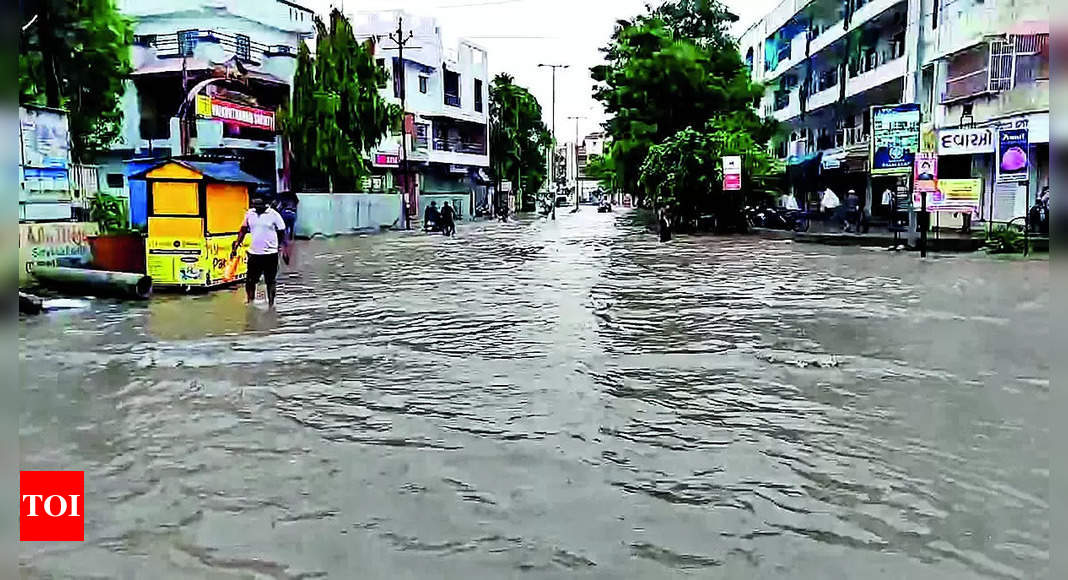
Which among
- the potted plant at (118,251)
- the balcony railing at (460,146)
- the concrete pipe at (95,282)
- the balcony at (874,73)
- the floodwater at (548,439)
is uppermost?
the balcony at (874,73)

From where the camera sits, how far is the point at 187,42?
Answer: 3791 cm

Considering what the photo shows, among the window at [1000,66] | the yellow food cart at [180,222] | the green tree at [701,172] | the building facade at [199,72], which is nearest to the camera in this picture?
the yellow food cart at [180,222]

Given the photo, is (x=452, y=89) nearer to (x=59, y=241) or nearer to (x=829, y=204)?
(x=829, y=204)

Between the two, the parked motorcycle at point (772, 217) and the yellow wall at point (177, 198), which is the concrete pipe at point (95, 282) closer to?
the yellow wall at point (177, 198)

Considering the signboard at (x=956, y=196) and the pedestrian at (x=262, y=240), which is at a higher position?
the signboard at (x=956, y=196)

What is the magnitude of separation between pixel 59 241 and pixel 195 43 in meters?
24.6

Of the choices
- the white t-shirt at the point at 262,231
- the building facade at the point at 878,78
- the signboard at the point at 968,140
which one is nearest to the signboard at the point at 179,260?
the white t-shirt at the point at 262,231

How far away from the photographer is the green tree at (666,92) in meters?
39.1

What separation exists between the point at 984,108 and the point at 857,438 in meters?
25.4

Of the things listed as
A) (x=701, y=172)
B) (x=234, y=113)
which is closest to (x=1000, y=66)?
(x=701, y=172)

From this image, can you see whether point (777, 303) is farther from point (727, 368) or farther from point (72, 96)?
point (72, 96)

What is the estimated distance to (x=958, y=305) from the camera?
13.4m

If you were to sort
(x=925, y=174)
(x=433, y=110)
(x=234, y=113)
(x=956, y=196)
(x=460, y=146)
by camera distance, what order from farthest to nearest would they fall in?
(x=460, y=146)
(x=433, y=110)
(x=234, y=113)
(x=956, y=196)
(x=925, y=174)

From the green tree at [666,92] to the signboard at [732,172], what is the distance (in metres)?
7.17
